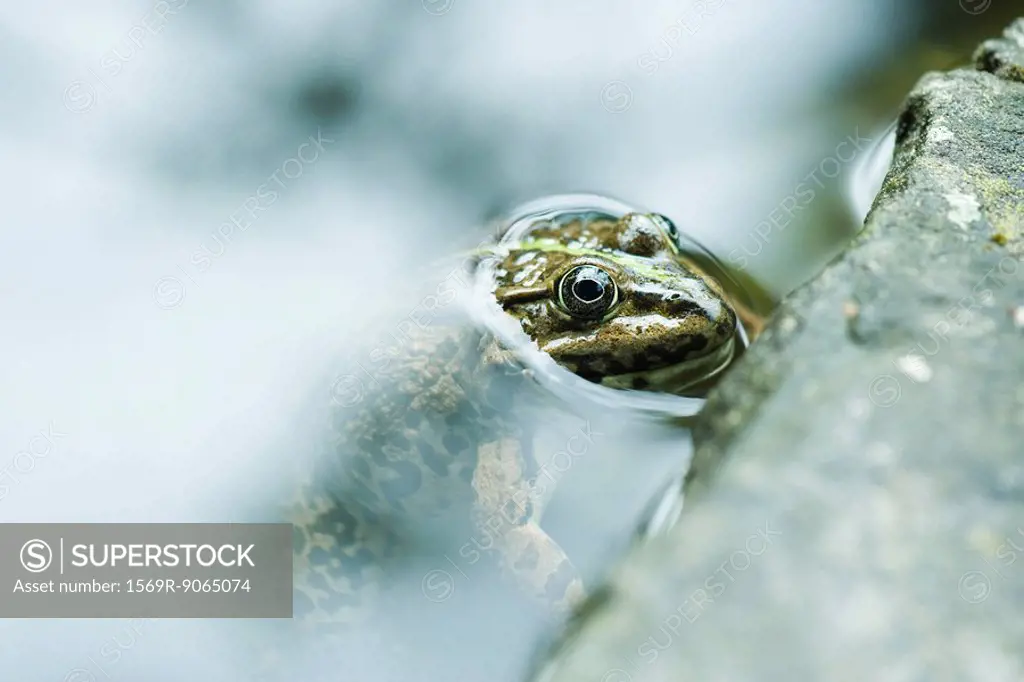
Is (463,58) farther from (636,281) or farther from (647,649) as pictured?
(647,649)

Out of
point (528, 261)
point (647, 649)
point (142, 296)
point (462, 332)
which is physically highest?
point (647, 649)

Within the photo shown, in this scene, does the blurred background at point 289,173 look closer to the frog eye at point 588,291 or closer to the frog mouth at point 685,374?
the frog mouth at point 685,374

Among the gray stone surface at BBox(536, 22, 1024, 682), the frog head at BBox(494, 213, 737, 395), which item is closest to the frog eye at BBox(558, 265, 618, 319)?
the frog head at BBox(494, 213, 737, 395)

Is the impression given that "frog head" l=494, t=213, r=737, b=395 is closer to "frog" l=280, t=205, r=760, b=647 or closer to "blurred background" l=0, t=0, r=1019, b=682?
"frog" l=280, t=205, r=760, b=647

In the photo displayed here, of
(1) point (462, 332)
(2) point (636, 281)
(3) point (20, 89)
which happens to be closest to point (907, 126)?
(2) point (636, 281)

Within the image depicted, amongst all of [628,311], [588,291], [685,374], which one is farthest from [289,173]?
[685,374]

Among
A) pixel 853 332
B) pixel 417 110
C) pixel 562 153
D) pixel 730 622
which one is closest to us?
pixel 730 622
